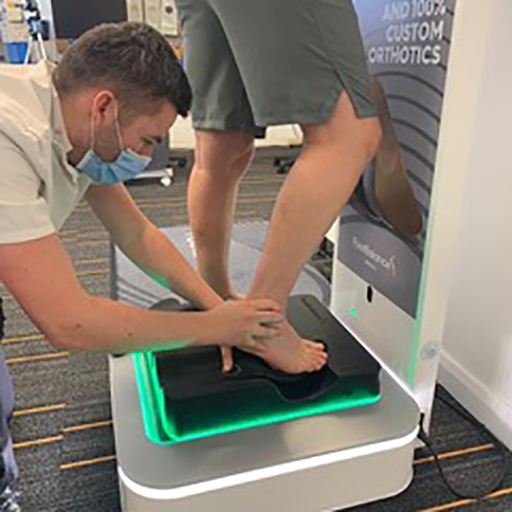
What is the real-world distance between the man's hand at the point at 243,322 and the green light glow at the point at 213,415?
135 mm

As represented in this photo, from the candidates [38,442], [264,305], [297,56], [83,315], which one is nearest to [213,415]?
[264,305]

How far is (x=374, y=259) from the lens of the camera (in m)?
1.15

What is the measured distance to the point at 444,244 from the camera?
0.94 m

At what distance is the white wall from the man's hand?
0.53 meters

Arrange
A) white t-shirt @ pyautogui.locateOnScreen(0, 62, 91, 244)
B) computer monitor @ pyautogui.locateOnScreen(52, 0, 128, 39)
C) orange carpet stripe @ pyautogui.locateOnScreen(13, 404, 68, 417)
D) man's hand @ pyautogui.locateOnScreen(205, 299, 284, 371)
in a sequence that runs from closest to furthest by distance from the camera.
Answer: white t-shirt @ pyautogui.locateOnScreen(0, 62, 91, 244)
man's hand @ pyautogui.locateOnScreen(205, 299, 284, 371)
orange carpet stripe @ pyautogui.locateOnScreen(13, 404, 68, 417)
computer monitor @ pyautogui.locateOnScreen(52, 0, 128, 39)

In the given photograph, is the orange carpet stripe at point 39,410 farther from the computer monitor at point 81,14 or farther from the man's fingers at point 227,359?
the computer monitor at point 81,14

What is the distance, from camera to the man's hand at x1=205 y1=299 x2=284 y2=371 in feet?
2.49

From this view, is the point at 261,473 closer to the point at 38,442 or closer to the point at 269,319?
the point at 269,319

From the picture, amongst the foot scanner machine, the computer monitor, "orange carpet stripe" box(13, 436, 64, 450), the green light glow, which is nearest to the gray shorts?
the foot scanner machine

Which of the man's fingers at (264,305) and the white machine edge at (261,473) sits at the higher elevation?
the man's fingers at (264,305)

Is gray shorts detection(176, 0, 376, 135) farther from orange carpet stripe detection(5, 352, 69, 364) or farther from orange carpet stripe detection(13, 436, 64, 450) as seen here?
orange carpet stripe detection(5, 352, 69, 364)

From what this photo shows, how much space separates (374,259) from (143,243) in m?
0.48

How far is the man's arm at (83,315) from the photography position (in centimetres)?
62

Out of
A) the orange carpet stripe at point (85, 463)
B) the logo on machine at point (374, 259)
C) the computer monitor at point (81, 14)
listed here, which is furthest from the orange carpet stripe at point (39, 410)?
the computer monitor at point (81, 14)
